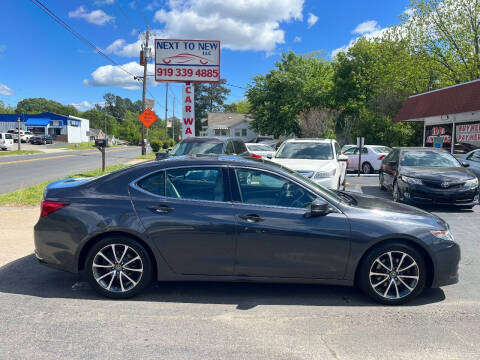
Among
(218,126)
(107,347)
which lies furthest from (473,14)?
(218,126)

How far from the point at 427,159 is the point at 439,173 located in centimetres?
131

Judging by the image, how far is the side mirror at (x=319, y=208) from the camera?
3982 millimetres

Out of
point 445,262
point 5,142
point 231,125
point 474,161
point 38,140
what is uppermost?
point 231,125

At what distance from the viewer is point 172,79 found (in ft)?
56.5

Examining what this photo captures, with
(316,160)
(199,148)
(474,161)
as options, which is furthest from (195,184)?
(474,161)

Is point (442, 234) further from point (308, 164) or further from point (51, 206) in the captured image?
point (308, 164)

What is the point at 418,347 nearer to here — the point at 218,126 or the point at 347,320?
the point at 347,320

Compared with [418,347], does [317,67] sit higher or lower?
higher

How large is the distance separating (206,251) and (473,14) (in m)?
31.9

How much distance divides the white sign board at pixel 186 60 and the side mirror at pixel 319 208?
14101 mm

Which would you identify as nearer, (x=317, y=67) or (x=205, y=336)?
(x=205, y=336)

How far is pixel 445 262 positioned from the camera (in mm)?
4105

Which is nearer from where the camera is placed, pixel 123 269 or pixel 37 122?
pixel 123 269

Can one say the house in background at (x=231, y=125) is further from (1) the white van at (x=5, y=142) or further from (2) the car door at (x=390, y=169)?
(2) the car door at (x=390, y=169)
